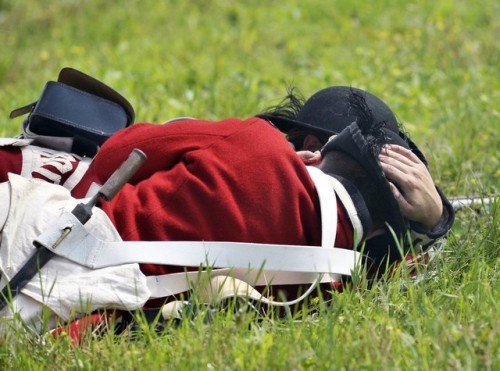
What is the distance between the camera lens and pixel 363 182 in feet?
9.32

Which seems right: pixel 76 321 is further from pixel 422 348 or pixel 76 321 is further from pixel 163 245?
pixel 422 348

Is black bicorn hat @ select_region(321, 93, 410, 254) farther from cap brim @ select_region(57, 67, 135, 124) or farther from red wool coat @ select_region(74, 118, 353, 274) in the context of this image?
cap brim @ select_region(57, 67, 135, 124)

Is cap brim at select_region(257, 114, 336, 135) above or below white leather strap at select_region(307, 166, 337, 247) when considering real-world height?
above

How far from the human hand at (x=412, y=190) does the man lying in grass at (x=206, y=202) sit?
0.02 meters

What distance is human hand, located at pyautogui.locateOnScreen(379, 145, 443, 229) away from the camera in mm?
2863

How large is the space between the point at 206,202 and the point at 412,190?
595mm

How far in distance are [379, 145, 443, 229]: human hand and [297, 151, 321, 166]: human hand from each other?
0.19 m

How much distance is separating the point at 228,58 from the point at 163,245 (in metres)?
4.26

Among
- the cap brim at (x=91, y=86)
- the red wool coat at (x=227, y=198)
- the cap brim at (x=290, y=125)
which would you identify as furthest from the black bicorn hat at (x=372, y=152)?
the cap brim at (x=91, y=86)

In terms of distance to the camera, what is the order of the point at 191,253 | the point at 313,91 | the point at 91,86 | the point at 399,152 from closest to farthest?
the point at 191,253 < the point at 399,152 < the point at 91,86 < the point at 313,91

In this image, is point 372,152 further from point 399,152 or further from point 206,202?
point 206,202

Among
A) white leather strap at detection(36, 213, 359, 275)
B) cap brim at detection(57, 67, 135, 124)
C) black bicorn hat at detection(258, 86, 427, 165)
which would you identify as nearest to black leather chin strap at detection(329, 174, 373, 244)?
white leather strap at detection(36, 213, 359, 275)

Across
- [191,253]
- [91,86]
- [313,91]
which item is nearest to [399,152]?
[191,253]

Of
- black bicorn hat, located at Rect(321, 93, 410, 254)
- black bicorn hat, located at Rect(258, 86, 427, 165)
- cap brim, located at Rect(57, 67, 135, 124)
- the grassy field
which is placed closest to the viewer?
the grassy field
